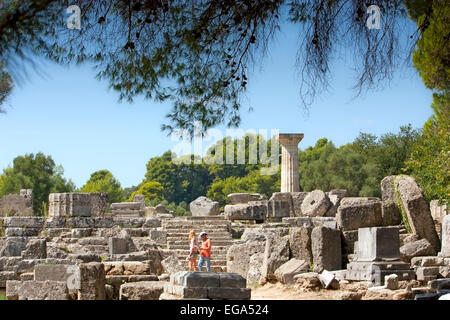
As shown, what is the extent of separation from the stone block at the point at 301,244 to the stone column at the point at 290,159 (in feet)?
49.9

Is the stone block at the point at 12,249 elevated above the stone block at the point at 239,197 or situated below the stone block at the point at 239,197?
below

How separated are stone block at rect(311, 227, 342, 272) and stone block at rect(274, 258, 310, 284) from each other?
256 mm

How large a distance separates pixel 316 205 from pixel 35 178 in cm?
3067

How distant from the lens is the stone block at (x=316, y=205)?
2309 centimetres

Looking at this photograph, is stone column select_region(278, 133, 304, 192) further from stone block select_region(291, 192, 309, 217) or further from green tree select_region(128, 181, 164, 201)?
green tree select_region(128, 181, 164, 201)

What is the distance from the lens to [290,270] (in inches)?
528

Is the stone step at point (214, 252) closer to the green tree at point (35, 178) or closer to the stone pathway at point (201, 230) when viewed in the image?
the stone pathway at point (201, 230)

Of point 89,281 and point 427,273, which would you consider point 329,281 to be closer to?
point 427,273

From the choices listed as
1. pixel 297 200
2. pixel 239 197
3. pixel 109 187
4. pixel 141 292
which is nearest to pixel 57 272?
pixel 141 292

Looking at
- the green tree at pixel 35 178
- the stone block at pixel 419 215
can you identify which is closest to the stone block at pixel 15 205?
the stone block at pixel 419 215

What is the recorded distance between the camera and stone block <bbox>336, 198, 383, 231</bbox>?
14.4 metres

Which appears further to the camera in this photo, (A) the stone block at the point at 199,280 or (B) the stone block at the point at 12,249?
(B) the stone block at the point at 12,249

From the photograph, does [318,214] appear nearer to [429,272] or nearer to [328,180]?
[429,272]

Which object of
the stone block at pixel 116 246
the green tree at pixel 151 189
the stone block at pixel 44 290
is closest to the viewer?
the stone block at pixel 44 290
